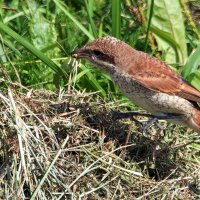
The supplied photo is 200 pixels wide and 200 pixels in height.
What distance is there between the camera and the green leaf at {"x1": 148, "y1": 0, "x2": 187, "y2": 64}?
7.40 m

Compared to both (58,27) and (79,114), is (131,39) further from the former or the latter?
(79,114)

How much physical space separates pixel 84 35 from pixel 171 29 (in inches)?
31.6

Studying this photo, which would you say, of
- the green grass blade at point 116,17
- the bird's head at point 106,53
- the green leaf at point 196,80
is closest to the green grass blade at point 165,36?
the green leaf at point 196,80

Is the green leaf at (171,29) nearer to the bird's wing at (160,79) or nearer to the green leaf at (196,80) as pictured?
the green leaf at (196,80)

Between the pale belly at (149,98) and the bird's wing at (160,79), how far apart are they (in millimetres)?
39

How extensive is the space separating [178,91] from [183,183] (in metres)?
0.66

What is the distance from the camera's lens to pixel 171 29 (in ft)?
24.6

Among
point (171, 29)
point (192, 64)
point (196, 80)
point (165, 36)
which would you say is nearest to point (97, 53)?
point (192, 64)

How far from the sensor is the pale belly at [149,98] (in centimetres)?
577

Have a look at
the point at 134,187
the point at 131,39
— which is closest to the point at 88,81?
the point at 131,39

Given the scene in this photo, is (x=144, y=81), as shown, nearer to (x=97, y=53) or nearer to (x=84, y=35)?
(x=97, y=53)

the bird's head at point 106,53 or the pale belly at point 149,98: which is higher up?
the bird's head at point 106,53

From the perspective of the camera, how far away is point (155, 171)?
19.2 ft

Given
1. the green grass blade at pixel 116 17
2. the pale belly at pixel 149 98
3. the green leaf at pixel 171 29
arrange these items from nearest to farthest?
the pale belly at pixel 149 98 → the green grass blade at pixel 116 17 → the green leaf at pixel 171 29
